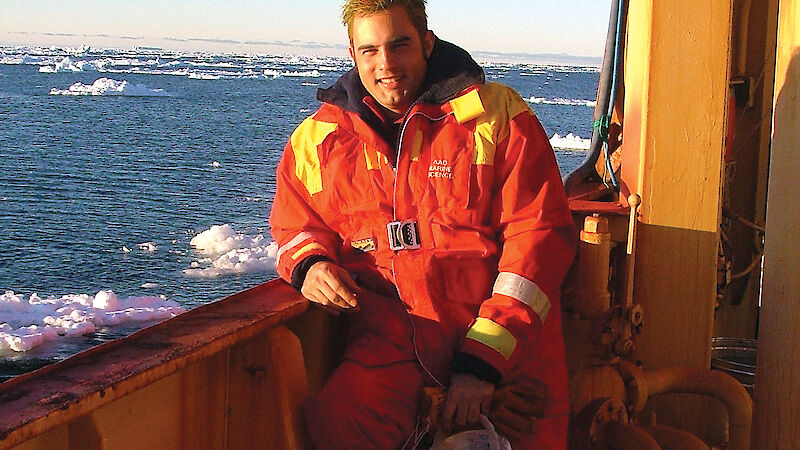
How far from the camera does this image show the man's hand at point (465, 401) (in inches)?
86.3

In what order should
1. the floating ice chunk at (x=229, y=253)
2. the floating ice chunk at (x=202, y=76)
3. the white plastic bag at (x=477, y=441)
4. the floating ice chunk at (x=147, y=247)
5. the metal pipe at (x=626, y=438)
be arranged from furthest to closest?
the floating ice chunk at (x=202, y=76) < the floating ice chunk at (x=147, y=247) < the floating ice chunk at (x=229, y=253) < the metal pipe at (x=626, y=438) < the white plastic bag at (x=477, y=441)

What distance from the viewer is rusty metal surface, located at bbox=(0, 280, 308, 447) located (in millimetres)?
1604

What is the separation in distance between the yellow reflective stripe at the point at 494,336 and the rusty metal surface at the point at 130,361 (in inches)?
17.6

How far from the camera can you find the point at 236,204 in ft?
84.4

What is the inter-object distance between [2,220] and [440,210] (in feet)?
78.8

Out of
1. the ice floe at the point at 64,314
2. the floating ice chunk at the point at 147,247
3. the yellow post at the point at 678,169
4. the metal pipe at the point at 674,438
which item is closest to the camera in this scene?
the metal pipe at the point at 674,438

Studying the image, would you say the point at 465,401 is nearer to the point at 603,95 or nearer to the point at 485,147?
the point at 485,147

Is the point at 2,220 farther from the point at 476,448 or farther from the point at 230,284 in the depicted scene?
the point at 476,448

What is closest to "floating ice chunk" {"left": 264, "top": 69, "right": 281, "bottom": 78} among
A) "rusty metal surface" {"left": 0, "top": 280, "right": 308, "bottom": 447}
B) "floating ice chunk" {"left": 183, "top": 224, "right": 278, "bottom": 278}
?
"floating ice chunk" {"left": 183, "top": 224, "right": 278, "bottom": 278}

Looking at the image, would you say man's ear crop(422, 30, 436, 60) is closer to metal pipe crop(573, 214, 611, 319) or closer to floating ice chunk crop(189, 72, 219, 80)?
metal pipe crop(573, 214, 611, 319)

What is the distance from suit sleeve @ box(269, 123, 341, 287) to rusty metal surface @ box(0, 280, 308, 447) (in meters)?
0.11

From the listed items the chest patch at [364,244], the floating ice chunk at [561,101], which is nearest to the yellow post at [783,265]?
the chest patch at [364,244]

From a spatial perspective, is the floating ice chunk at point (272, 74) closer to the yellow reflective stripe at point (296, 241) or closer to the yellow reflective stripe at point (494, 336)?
the yellow reflective stripe at point (296, 241)

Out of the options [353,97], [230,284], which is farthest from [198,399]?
[230,284]
